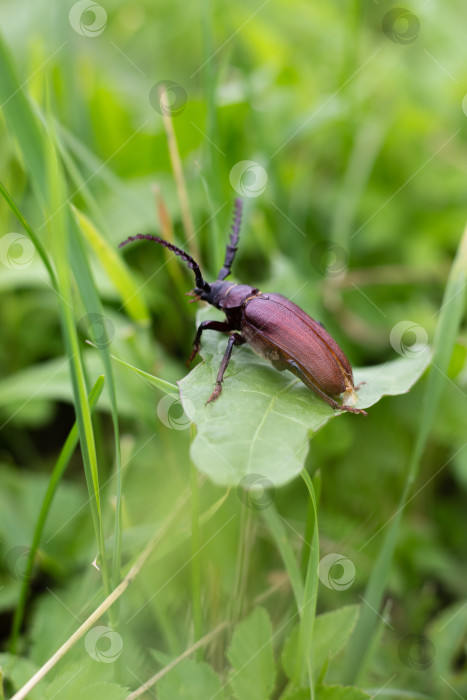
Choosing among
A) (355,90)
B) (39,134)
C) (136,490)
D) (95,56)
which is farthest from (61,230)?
(95,56)

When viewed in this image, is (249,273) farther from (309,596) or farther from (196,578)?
(309,596)

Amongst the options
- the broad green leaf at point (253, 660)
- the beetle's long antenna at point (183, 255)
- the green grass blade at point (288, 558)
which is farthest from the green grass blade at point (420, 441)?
the beetle's long antenna at point (183, 255)

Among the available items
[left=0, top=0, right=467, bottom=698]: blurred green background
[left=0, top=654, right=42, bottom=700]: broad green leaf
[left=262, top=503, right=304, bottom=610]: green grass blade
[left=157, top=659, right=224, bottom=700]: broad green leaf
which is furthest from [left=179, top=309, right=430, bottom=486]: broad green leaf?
[left=0, top=654, right=42, bottom=700]: broad green leaf

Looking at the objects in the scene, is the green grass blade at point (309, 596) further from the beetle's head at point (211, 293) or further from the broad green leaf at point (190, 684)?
the beetle's head at point (211, 293)

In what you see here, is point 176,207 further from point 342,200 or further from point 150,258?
point 342,200

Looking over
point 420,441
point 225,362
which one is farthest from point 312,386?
point 420,441
